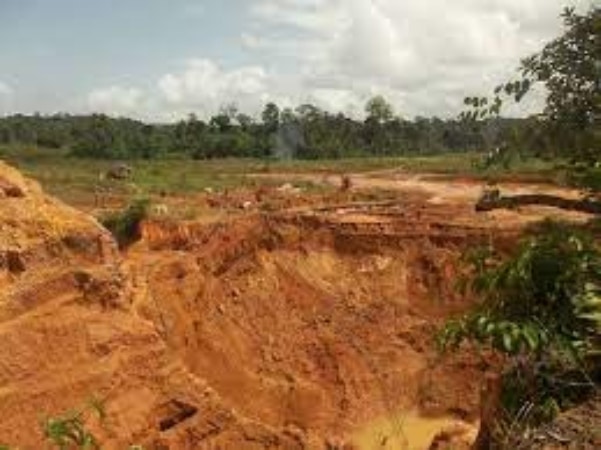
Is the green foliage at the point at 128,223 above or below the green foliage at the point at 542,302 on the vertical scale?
below

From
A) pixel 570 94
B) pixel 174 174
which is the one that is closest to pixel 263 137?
pixel 174 174

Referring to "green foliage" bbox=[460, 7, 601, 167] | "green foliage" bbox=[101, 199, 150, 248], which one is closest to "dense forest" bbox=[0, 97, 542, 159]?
"green foliage" bbox=[101, 199, 150, 248]

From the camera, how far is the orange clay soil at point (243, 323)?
12.2 meters

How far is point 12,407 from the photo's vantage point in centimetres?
1149

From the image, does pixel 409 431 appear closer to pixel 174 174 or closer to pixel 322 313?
pixel 322 313

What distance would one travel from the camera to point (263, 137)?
258 ft

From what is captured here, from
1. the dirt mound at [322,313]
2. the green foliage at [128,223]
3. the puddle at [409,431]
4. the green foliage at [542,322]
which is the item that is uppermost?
the green foliage at [542,322]

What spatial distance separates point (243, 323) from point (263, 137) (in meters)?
59.0

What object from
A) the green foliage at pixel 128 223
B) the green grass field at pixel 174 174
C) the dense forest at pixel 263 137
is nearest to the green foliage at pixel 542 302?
the green grass field at pixel 174 174

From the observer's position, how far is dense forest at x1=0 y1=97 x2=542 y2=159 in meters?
72.8

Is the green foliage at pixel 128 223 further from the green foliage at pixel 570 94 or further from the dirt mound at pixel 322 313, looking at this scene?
the green foliage at pixel 570 94

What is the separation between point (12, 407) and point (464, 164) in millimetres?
43734

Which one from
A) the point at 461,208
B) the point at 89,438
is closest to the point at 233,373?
the point at 461,208

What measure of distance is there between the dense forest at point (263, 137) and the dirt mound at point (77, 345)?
5452 cm
